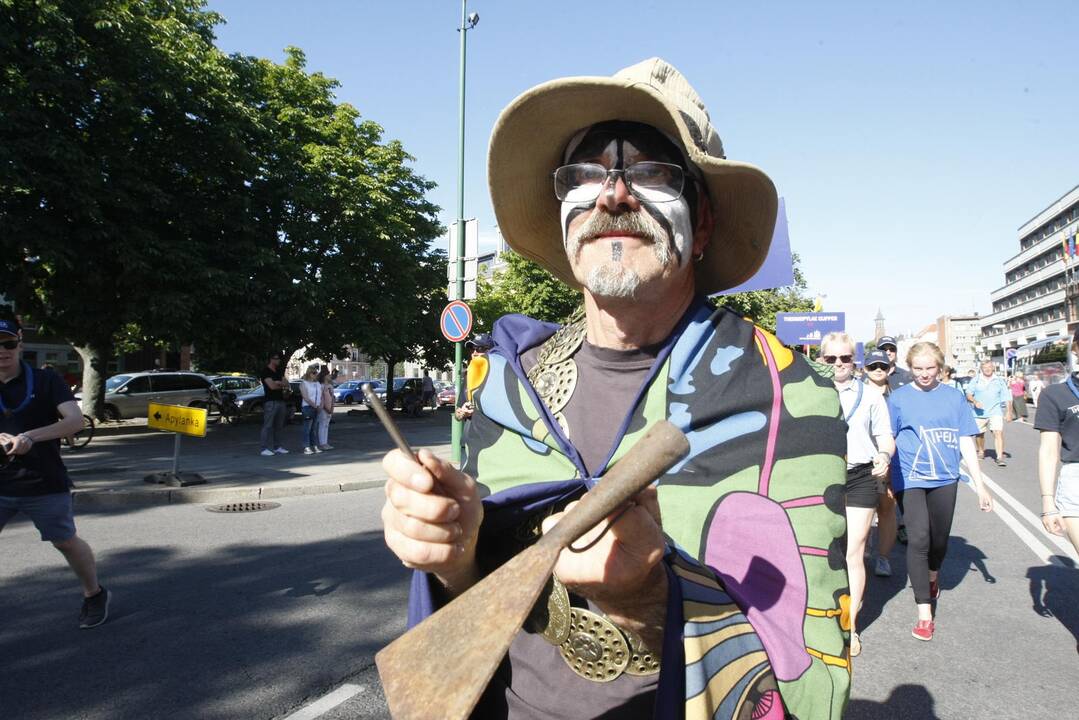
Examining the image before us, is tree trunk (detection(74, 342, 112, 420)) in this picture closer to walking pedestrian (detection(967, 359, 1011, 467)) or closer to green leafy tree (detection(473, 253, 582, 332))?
green leafy tree (detection(473, 253, 582, 332))

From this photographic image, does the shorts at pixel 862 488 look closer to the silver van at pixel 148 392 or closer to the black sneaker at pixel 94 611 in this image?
the black sneaker at pixel 94 611

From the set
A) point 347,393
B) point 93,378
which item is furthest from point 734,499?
point 347,393

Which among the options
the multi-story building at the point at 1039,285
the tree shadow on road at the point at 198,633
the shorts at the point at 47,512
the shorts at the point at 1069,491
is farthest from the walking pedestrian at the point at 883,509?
the multi-story building at the point at 1039,285

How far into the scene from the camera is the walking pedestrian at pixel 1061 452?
13.5 ft

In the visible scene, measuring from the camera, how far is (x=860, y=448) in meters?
4.96

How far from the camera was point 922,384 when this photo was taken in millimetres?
5402

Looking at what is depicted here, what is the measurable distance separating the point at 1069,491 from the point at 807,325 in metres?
13.6

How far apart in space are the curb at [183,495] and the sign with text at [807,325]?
12.4 meters

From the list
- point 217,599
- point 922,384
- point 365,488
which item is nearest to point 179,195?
point 365,488

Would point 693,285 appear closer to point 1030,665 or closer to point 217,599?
point 1030,665

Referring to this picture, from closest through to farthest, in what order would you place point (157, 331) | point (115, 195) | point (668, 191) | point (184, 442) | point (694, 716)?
1. point (694, 716)
2. point (668, 191)
3. point (115, 195)
4. point (157, 331)
5. point (184, 442)

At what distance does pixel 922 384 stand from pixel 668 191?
481 centimetres

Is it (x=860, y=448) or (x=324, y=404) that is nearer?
(x=860, y=448)

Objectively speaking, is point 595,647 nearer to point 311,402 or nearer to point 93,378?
point 311,402
